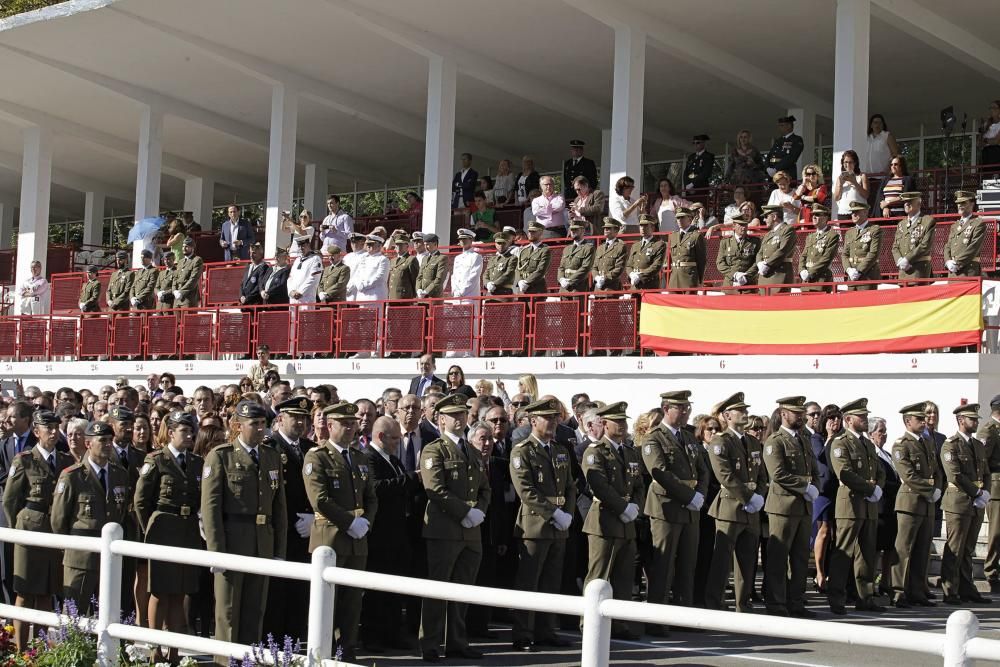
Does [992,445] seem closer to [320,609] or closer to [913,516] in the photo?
[913,516]

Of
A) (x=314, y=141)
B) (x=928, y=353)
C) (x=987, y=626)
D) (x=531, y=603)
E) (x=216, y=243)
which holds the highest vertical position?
(x=314, y=141)

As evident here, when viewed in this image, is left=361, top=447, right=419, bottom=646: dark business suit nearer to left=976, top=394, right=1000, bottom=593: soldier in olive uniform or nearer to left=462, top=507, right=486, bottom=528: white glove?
left=462, top=507, right=486, bottom=528: white glove

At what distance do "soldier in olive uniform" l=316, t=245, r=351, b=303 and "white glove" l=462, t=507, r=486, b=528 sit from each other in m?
10.9

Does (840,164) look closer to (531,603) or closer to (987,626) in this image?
(987,626)

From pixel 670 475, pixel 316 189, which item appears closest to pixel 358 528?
pixel 670 475

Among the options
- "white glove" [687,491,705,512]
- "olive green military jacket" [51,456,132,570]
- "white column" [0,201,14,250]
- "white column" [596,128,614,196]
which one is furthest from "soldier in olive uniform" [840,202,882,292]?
"white column" [0,201,14,250]

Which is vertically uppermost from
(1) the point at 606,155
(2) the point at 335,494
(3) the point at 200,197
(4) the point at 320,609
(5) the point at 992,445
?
(1) the point at 606,155

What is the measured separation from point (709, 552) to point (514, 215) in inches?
567

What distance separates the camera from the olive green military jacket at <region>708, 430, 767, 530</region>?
11836mm

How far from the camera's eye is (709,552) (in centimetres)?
1236

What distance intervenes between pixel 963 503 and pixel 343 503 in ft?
20.9

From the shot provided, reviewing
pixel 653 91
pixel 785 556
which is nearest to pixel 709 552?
pixel 785 556

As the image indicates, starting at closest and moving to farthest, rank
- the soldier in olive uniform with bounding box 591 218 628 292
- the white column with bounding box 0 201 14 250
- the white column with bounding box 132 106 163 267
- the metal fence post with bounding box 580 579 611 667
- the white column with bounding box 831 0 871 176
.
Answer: the metal fence post with bounding box 580 579 611 667 < the soldier in olive uniform with bounding box 591 218 628 292 < the white column with bounding box 831 0 871 176 < the white column with bounding box 132 106 163 267 < the white column with bounding box 0 201 14 250

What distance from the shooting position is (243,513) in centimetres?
905
